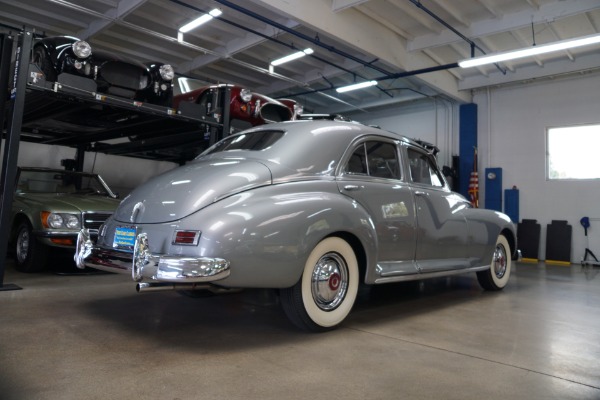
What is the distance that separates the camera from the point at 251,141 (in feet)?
11.8

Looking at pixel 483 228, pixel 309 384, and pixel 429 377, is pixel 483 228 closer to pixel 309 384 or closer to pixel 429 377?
pixel 429 377

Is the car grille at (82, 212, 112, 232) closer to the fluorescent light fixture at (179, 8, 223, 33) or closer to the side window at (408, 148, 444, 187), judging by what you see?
the side window at (408, 148, 444, 187)

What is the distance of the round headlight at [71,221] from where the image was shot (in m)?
4.91

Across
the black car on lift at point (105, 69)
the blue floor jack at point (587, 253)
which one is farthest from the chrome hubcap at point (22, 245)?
the blue floor jack at point (587, 253)

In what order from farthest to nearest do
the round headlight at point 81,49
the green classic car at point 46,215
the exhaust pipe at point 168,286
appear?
the green classic car at point 46,215
the round headlight at point 81,49
the exhaust pipe at point 168,286

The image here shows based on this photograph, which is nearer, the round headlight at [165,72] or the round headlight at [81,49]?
the round headlight at [81,49]

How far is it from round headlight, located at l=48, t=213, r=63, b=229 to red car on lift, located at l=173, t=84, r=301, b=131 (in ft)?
6.75

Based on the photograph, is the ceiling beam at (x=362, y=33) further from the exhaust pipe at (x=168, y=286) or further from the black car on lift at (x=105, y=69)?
the exhaust pipe at (x=168, y=286)

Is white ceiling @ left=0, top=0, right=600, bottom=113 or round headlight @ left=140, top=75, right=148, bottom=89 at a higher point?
white ceiling @ left=0, top=0, right=600, bottom=113

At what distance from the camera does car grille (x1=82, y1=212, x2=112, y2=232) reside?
16.4ft

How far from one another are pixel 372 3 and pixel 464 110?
5394mm

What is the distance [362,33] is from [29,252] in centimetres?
727

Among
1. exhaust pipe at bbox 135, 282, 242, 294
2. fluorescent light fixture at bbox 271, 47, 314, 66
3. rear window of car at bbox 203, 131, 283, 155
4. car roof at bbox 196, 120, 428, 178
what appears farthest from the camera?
fluorescent light fixture at bbox 271, 47, 314, 66

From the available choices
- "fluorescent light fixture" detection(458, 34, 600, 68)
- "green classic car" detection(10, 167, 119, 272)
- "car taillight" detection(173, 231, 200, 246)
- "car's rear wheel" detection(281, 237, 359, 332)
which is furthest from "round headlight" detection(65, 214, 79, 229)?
"fluorescent light fixture" detection(458, 34, 600, 68)
